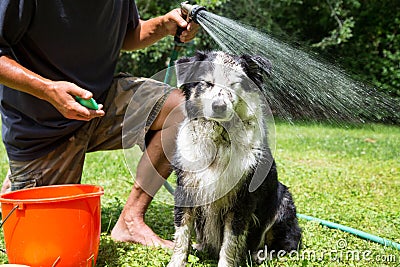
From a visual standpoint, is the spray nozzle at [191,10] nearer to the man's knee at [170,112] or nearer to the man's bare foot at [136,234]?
the man's knee at [170,112]

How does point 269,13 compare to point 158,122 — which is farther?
point 269,13

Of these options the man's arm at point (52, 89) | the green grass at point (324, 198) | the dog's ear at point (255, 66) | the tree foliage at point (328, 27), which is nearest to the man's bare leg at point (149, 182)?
the green grass at point (324, 198)

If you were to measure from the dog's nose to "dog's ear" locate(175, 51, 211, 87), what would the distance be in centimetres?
34

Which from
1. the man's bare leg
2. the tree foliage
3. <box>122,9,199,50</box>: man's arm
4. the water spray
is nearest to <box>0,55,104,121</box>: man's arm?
the man's bare leg

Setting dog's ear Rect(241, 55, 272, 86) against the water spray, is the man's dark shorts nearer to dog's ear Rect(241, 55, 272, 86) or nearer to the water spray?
the water spray

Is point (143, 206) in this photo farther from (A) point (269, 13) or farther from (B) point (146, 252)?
(A) point (269, 13)

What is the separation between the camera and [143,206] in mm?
3494

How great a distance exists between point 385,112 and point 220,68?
1.21m

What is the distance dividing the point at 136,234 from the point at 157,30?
1.52 metres

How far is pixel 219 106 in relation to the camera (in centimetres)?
265

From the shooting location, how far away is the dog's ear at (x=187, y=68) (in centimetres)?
293

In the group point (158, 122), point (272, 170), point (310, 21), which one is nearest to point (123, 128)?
point (158, 122)

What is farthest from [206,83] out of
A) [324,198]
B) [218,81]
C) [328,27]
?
[328,27]

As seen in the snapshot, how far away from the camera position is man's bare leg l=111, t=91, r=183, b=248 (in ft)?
11.0
